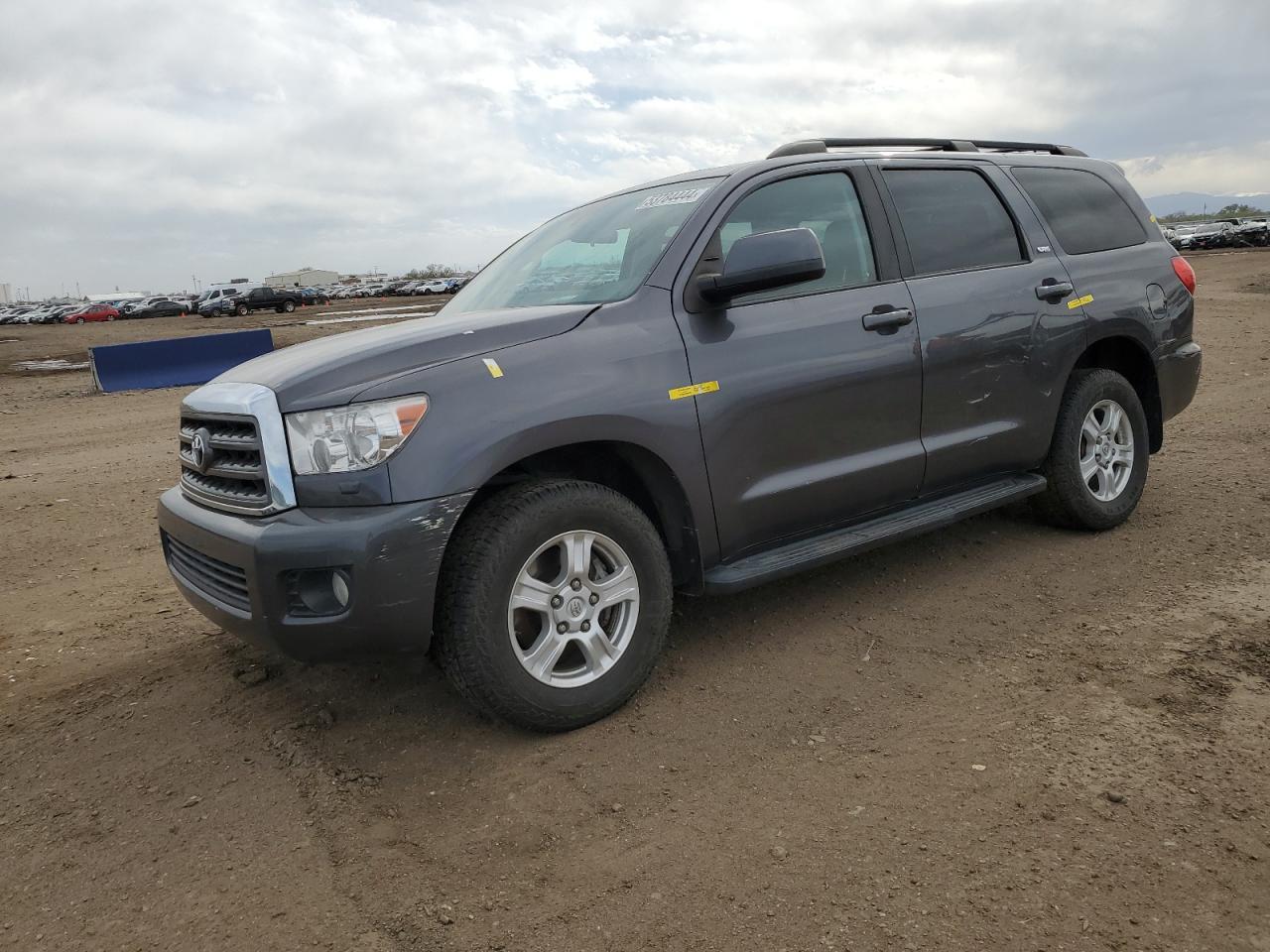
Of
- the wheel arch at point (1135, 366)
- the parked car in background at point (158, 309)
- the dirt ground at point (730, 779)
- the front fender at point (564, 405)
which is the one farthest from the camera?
the parked car in background at point (158, 309)

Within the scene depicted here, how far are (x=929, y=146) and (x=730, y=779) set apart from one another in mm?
3398

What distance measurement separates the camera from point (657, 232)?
12.6 ft

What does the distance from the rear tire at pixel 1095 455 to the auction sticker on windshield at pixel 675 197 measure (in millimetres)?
2227

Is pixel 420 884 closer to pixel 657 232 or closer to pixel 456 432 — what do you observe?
pixel 456 432

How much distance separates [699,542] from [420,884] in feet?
5.05

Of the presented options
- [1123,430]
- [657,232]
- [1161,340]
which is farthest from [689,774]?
[1161,340]

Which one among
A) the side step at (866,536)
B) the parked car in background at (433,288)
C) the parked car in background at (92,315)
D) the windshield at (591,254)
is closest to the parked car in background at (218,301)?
the parked car in background at (92,315)

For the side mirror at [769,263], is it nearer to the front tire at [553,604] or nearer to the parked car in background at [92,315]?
the front tire at [553,604]

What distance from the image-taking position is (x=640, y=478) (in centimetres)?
357

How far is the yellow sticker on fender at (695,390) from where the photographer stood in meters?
3.48

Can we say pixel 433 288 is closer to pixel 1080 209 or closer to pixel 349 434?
pixel 1080 209

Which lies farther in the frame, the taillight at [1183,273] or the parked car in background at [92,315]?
the parked car in background at [92,315]

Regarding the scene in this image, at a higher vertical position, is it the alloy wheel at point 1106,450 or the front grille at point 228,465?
the front grille at point 228,465

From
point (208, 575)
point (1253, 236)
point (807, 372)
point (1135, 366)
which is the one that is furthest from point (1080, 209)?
point (1253, 236)
